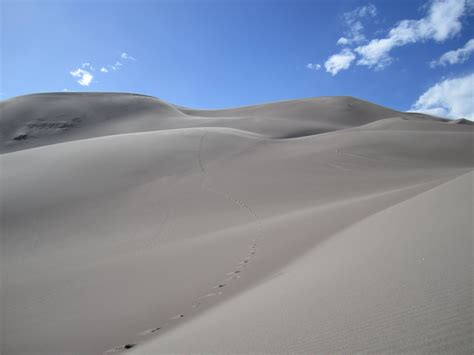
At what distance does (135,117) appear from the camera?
46.4 m

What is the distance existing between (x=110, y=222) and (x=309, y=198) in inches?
263

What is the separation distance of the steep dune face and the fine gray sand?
66.0 ft

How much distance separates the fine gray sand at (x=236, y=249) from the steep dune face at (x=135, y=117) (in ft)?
66.0

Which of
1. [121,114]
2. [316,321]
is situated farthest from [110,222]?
[121,114]

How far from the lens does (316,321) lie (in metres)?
2.36

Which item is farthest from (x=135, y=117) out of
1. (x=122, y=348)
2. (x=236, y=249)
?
(x=122, y=348)

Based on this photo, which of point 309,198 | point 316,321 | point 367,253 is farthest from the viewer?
point 309,198

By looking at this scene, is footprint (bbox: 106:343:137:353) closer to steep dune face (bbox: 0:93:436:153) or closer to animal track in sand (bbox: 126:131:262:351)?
animal track in sand (bbox: 126:131:262:351)

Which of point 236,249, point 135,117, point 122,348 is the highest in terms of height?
point 135,117

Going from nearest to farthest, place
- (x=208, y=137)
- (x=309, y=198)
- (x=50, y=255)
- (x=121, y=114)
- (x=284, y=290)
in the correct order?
(x=284, y=290), (x=50, y=255), (x=309, y=198), (x=208, y=137), (x=121, y=114)

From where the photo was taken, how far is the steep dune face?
1473 inches

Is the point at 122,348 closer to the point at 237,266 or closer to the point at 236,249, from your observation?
the point at 237,266

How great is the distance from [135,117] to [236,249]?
4505cm

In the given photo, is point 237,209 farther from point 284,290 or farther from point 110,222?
point 284,290
